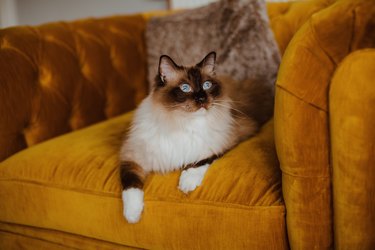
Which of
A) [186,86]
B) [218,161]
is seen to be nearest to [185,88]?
[186,86]

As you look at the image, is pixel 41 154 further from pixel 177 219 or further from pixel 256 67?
pixel 256 67

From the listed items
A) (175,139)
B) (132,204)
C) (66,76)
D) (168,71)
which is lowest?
(132,204)

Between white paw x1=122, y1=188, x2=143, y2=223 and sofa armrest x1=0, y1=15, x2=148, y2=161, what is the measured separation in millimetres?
693

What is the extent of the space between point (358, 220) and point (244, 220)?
0.31m

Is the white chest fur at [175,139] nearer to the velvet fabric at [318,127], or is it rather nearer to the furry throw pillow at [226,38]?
the velvet fabric at [318,127]

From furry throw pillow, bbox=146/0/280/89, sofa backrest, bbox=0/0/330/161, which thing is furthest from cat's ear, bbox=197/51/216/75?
sofa backrest, bbox=0/0/330/161

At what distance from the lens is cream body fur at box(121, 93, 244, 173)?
1.37 m

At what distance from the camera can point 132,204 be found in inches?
48.5

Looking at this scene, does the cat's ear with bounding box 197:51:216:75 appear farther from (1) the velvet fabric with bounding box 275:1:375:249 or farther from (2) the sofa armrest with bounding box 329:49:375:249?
(2) the sofa armrest with bounding box 329:49:375:249

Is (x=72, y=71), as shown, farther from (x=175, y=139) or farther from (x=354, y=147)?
(x=354, y=147)

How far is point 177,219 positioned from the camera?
121 centimetres

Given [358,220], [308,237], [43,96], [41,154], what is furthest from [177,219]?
[43,96]

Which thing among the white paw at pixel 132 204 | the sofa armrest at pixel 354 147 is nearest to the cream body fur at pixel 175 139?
the white paw at pixel 132 204

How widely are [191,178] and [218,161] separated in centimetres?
14
